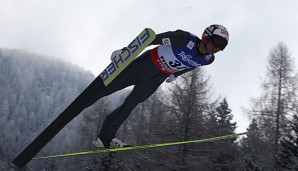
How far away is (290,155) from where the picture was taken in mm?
13836

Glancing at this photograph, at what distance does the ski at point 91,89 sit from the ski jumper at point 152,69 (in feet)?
0.19

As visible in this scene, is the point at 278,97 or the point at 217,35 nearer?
the point at 217,35

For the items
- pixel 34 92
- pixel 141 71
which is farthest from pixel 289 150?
pixel 34 92

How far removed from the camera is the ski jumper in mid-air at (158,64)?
453cm

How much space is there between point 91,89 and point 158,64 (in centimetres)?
93

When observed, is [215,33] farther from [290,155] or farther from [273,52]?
[273,52]

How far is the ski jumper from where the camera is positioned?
14.9 feet

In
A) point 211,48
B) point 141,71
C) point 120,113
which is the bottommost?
point 120,113

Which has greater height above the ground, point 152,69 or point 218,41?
point 218,41

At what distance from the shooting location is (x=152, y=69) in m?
4.87

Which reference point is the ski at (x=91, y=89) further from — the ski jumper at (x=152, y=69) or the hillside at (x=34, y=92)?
the hillside at (x=34, y=92)

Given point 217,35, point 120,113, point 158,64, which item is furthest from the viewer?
point 120,113

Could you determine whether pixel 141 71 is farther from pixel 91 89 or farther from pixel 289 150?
pixel 289 150

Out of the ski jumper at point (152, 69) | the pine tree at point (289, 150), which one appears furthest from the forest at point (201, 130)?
the ski jumper at point (152, 69)
